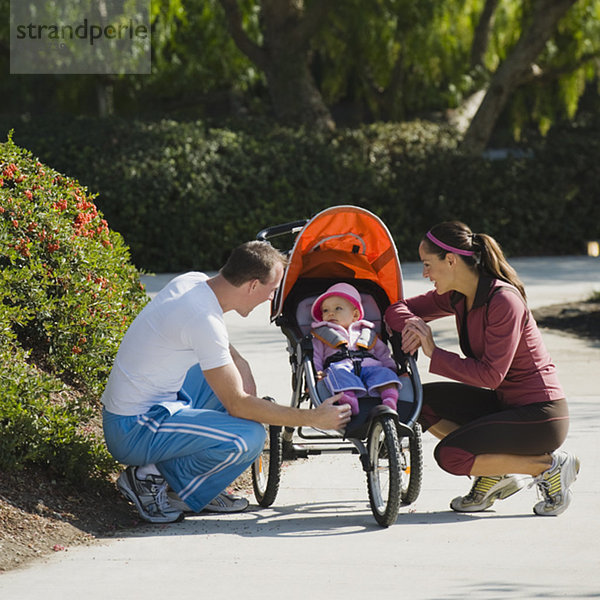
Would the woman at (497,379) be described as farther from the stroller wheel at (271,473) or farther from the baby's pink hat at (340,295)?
the stroller wheel at (271,473)

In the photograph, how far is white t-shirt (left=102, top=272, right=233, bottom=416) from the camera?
4613 millimetres

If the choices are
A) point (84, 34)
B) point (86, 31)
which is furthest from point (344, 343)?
point (84, 34)

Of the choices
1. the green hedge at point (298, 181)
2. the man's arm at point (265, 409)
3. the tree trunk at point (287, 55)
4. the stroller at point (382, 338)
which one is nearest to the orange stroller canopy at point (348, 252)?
the stroller at point (382, 338)

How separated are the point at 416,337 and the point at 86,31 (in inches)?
528

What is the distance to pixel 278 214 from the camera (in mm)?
14156

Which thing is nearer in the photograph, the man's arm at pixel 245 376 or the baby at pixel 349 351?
the baby at pixel 349 351

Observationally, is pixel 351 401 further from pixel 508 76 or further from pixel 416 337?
pixel 508 76

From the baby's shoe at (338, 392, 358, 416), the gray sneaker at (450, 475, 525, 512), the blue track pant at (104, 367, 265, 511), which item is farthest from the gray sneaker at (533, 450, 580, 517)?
the blue track pant at (104, 367, 265, 511)

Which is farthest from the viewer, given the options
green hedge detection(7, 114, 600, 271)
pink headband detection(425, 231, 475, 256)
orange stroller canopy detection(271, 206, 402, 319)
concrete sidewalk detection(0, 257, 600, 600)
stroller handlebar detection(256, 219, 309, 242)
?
green hedge detection(7, 114, 600, 271)

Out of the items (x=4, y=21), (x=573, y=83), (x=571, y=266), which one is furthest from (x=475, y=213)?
(x=4, y=21)

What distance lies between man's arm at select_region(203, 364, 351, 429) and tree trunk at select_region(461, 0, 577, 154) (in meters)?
11.6

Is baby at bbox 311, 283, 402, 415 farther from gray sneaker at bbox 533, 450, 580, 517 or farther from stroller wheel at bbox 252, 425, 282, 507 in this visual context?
gray sneaker at bbox 533, 450, 580, 517

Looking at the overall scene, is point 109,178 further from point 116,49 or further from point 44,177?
point 44,177

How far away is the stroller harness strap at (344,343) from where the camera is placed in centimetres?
523
